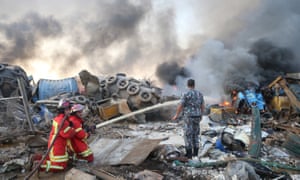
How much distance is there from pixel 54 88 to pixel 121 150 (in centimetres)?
683

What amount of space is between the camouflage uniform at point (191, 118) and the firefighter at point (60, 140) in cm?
218

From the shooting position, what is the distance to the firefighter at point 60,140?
11.7 feet

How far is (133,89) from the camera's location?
9.90 meters

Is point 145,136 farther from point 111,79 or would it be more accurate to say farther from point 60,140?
point 111,79

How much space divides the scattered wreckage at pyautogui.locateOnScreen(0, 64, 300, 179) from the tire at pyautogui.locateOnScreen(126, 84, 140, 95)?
0.04 ft

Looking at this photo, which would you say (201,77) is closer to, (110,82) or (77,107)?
(110,82)

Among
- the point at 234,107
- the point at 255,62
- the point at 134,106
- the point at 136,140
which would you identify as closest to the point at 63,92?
the point at 134,106

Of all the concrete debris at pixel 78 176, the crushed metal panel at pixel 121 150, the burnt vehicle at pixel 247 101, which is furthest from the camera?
the burnt vehicle at pixel 247 101

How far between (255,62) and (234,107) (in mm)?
7399

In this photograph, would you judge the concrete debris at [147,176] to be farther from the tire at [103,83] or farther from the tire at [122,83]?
the tire at [103,83]

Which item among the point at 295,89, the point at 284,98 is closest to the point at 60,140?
the point at 295,89

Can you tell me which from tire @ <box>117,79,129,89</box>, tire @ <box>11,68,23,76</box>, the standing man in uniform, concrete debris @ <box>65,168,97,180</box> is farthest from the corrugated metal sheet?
tire @ <box>11,68,23,76</box>

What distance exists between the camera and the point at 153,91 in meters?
9.80

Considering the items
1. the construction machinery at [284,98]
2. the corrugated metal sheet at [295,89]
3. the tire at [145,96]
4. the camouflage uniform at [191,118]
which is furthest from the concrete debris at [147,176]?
the tire at [145,96]
